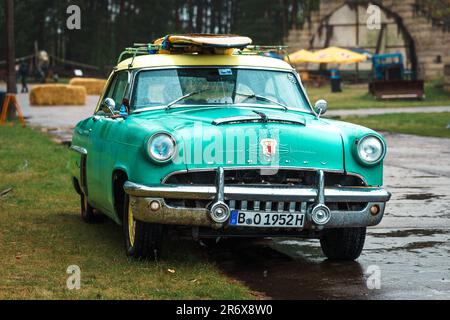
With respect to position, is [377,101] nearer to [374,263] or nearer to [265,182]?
[374,263]

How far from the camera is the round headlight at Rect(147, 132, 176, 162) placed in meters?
7.63

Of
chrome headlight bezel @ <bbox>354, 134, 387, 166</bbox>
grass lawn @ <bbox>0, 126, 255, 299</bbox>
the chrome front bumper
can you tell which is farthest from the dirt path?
the chrome front bumper

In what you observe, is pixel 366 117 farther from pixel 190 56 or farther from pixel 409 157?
pixel 190 56

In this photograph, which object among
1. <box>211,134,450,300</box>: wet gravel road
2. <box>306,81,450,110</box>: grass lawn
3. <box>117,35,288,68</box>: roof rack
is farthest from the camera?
<box>306,81,450,110</box>: grass lawn

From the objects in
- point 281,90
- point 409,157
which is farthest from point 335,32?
point 281,90

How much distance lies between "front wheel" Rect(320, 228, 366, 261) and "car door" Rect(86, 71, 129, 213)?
1.79 m

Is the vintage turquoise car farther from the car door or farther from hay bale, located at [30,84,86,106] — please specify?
hay bale, located at [30,84,86,106]

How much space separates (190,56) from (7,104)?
21403 millimetres

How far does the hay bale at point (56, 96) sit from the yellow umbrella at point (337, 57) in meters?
16.5

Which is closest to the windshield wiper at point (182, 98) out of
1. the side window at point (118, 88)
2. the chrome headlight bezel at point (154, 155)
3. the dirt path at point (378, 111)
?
the side window at point (118, 88)

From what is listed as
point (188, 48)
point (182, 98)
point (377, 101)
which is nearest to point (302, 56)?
point (377, 101)

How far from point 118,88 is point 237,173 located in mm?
2304

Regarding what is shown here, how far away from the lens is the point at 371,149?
26.3 ft

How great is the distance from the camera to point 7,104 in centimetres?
2988
